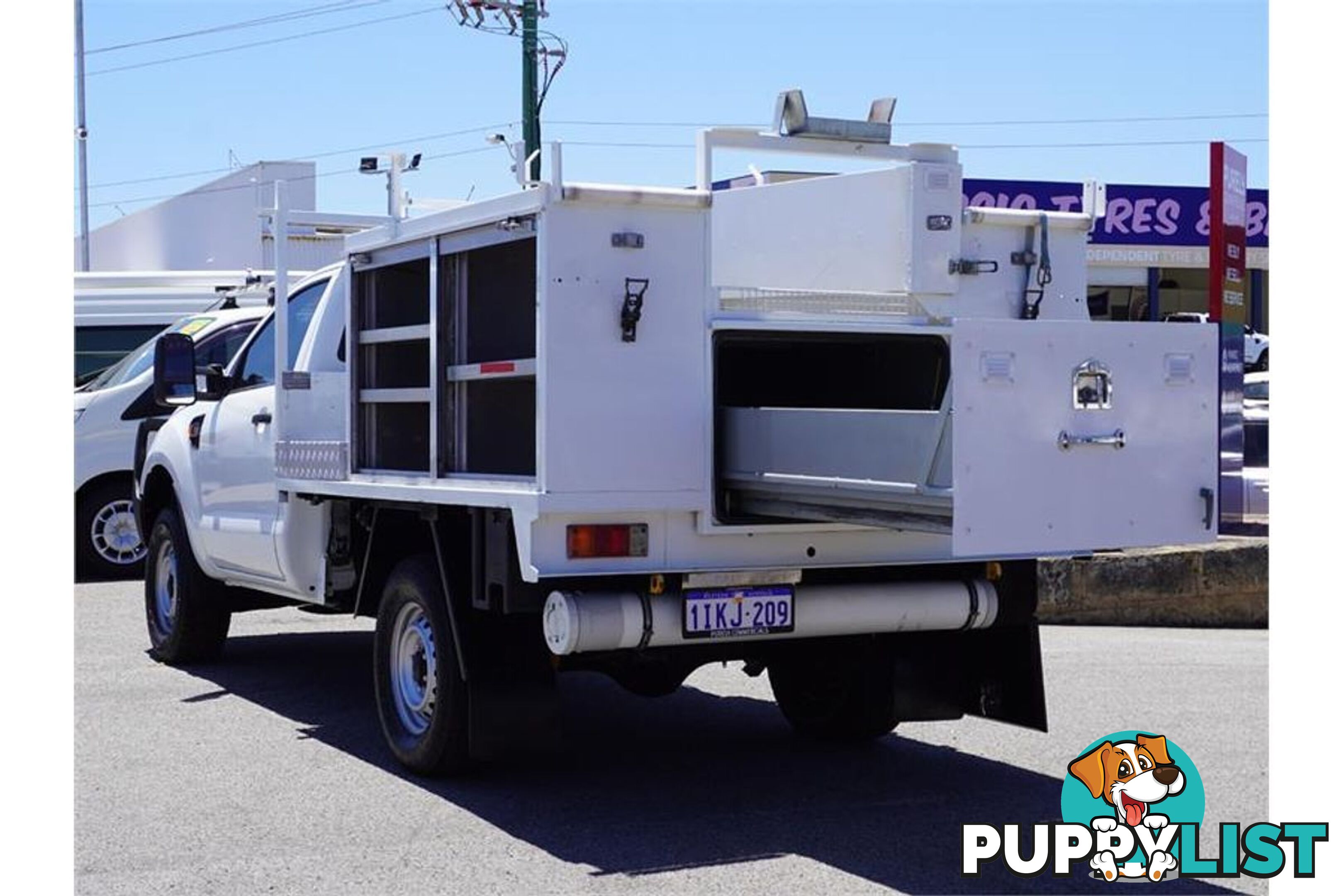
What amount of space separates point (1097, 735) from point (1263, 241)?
30.6 m

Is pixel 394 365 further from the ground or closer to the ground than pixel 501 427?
further from the ground

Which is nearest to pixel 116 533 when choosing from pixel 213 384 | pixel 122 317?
pixel 122 317

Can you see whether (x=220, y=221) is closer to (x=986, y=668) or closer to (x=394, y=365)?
(x=394, y=365)

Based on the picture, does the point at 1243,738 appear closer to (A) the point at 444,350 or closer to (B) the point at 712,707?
(B) the point at 712,707

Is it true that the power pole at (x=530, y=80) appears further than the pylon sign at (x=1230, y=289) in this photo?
Yes

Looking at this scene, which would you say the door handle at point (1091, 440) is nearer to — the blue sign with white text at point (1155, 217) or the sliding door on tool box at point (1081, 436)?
the sliding door on tool box at point (1081, 436)

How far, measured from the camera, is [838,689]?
328 inches

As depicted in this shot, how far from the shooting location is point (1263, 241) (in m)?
36.9

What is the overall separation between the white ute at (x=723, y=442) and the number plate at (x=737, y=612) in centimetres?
1

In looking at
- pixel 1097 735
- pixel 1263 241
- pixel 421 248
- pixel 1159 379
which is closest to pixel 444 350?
pixel 421 248

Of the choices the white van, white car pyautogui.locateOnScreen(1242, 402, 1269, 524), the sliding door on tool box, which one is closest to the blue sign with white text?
white car pyautogui.locateOnScreen(1242, 402, 1269, 524)

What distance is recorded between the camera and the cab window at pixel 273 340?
905 centimetres

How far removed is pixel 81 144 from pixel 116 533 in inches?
860

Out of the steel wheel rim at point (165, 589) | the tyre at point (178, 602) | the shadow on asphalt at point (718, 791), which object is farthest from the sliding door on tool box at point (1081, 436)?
the steel wheel rim at point (165, 589)
